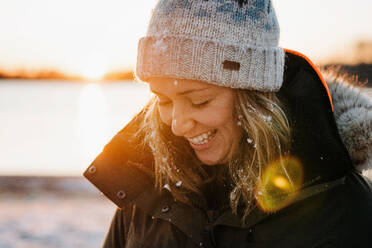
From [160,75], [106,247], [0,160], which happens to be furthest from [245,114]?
[0,160]

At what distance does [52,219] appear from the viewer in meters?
5.37

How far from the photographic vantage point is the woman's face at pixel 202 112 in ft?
5.68

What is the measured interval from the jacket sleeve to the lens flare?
2.66 feet

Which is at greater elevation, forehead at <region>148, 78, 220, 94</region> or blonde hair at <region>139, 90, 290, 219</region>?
forehead at <region>148, 78, 220, 94</region>

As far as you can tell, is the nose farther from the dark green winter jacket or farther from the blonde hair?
the dark green winter jacket

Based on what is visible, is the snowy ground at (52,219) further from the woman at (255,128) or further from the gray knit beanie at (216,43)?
the gray knit beanie at (216,43)

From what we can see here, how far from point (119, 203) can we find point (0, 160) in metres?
9.25

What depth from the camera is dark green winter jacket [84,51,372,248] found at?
64.7 inches

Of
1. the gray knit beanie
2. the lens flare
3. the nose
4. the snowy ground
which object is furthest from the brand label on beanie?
the snowy ground

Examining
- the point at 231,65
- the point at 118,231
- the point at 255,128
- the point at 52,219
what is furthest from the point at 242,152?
the point at 52,219

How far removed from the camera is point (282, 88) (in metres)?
1.88

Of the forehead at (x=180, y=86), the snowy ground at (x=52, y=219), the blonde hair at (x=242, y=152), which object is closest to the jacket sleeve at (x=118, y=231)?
the blonde hair at (x=242, y=152)

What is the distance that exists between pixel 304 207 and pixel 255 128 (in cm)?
40

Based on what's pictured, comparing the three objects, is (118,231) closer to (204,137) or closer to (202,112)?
(204,137)
